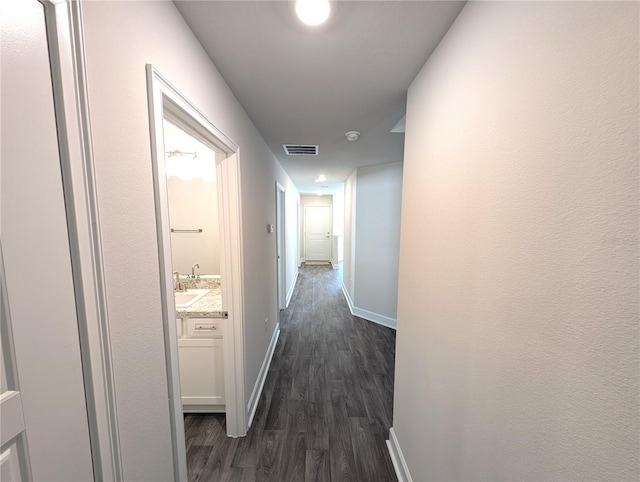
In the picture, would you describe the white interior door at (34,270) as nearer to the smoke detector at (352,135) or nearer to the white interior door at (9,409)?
the white interior door at (9,409)

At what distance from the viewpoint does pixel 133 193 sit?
28.4 inches

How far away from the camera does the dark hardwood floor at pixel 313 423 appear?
58.9 inches

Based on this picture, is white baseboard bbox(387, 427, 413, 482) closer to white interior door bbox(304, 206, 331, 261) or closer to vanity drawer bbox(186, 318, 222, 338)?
vanity drawer bbox(186, 318, 222, 338)

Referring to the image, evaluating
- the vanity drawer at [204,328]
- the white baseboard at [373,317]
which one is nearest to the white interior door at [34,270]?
the vanity drawer at [204,328]

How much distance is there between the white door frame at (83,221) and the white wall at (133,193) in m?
0.03

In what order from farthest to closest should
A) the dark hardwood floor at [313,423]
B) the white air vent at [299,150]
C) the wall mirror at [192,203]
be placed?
the white air vent at [299,150]
the wall mirror at [192,203]
the dark hardwood floor at [313,423]

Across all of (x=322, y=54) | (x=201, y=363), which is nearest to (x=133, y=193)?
(x=322, y=54)

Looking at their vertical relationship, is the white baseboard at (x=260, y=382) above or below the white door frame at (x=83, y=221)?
below

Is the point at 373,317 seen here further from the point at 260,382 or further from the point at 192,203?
the point at 192,203

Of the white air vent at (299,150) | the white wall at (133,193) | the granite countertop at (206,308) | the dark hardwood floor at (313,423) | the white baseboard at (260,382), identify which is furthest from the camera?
the white air vent at (299,150)

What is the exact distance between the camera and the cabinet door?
5.92 feet

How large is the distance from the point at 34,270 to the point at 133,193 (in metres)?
0.32

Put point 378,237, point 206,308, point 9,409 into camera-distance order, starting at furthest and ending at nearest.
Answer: point 378,237, point 206,308, point 9,409

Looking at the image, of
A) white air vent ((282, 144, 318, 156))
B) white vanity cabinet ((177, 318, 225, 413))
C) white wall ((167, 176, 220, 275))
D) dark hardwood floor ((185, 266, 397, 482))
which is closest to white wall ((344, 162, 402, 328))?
dark hardwood floor ((185, 266, 397, 482))
